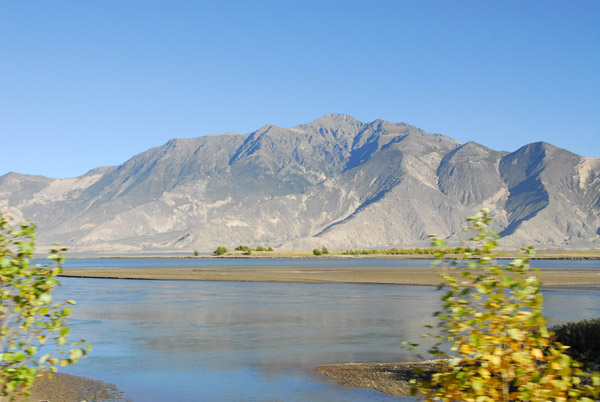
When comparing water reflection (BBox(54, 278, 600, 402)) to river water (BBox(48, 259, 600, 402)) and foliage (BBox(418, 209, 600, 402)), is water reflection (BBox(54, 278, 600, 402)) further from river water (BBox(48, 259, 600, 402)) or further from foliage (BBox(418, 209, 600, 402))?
foliage (BBox(418, 209, 600, 402))

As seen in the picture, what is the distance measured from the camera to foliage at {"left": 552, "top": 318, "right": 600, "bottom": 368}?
18.7 m

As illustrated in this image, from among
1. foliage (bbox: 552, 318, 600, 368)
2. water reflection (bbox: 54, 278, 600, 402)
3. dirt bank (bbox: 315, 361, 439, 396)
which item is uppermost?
foliage (bbox: 552, 318, 600, 368)

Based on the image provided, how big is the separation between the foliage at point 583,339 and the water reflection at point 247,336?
231 inches

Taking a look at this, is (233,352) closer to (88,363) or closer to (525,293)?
(88,363)

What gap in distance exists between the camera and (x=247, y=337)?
1129 inches

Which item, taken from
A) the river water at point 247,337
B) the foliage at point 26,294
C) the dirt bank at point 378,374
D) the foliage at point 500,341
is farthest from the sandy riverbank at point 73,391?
the foliage at point 500,341

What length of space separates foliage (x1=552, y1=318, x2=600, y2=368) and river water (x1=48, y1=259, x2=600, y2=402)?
5.43m

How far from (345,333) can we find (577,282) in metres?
45.2

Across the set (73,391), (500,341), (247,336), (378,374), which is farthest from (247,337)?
(500,341)

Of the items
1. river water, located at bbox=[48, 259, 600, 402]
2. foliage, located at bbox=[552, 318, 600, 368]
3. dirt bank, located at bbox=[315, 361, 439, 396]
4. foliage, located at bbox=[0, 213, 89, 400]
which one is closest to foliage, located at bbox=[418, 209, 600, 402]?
foliage, located at bbox=[0, 213, 89, 400]

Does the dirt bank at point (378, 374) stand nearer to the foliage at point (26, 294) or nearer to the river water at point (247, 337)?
the river water at point (247, 337)

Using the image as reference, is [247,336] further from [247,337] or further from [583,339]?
[583,339]

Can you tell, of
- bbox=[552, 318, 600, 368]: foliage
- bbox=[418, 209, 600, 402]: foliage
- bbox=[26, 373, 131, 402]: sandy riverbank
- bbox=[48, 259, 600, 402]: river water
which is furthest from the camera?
bbox=[48, 259, 600, 402]: river water

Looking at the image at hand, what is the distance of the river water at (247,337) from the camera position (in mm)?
19031
